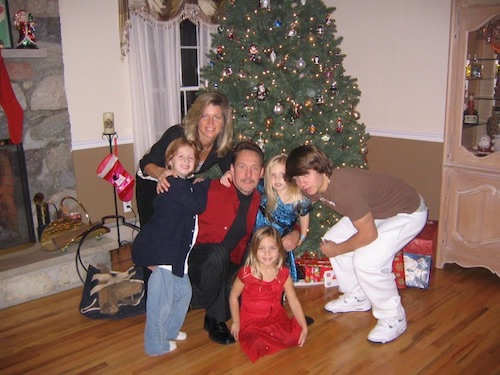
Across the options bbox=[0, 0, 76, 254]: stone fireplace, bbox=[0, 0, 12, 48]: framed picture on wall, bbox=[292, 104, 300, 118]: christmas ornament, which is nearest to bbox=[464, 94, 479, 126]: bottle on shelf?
bbox=[292, 104, 300, 118]: christmas ornament

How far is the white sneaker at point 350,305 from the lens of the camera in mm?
3008

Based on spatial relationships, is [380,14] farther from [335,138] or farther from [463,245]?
[463,245]

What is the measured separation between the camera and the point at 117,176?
397cm

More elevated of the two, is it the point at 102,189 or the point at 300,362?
the point at 102,189

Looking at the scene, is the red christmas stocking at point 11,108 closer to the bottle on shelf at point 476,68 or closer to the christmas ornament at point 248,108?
the christmas ornament at point 248,108

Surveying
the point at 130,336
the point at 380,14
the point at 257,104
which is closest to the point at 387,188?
the point at 257,104

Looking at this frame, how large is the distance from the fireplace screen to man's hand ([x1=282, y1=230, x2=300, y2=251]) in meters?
1.97

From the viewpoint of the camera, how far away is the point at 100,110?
159 inches

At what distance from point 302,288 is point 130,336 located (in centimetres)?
116

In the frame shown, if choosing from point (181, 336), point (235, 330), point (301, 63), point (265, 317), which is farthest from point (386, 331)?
point (301, 63)

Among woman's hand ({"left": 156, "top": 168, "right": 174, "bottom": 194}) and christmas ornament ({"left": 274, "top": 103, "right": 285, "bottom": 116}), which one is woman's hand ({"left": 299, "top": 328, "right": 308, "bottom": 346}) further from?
christmas ornament ({"left": 274, "top": 103, "right": 285, "bottom": 116})

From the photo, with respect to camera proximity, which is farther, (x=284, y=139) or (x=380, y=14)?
(x=380, y=14)

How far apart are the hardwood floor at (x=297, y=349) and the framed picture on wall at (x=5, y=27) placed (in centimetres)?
172

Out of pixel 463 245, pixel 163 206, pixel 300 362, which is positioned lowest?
pixel 300 362
